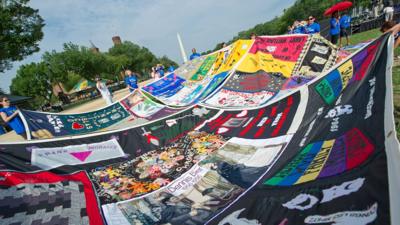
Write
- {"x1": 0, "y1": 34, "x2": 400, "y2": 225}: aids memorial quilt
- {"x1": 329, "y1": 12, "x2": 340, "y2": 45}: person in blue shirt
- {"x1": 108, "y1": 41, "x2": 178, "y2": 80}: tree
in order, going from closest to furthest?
1. {"x1": 0, "y1": 34, "x2": 400, "y2": 225}: aids memorial quilt
2. {"x1": 329, "y1": 12, "x2": 340, "y2": 45}: person in blue shirt
3. {"x1": 108, "y1": 41, "x2": 178, "y2": 80}: tree

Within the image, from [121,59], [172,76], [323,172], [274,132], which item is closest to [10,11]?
[172,76]

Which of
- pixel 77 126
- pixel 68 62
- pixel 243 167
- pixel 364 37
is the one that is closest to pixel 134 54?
pixel 68 62

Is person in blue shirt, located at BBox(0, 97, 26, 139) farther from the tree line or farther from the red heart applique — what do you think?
the tree line

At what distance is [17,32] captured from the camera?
1620 centimetres

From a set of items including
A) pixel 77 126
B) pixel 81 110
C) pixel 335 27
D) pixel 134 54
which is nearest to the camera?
pixel 77 126

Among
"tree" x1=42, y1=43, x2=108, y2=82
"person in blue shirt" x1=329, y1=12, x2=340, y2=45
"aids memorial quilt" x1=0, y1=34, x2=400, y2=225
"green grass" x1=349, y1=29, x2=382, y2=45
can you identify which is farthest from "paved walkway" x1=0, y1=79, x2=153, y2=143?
"tree" x1=42, y1=43, x2=108, y2=82

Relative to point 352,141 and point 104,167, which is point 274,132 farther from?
point 104,167

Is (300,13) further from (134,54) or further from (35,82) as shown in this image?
(35,82)

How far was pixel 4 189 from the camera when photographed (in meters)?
2.88

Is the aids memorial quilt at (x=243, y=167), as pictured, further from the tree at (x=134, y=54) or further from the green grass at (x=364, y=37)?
the tree at (x=134, y=54)

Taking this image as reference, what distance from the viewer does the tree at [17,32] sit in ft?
50.3

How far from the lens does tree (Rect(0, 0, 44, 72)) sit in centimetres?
1533

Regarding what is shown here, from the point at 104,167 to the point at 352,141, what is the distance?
333cm

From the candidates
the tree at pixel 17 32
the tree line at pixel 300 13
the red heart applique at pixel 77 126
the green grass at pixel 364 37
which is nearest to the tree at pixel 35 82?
the tree at pixel 17 32
